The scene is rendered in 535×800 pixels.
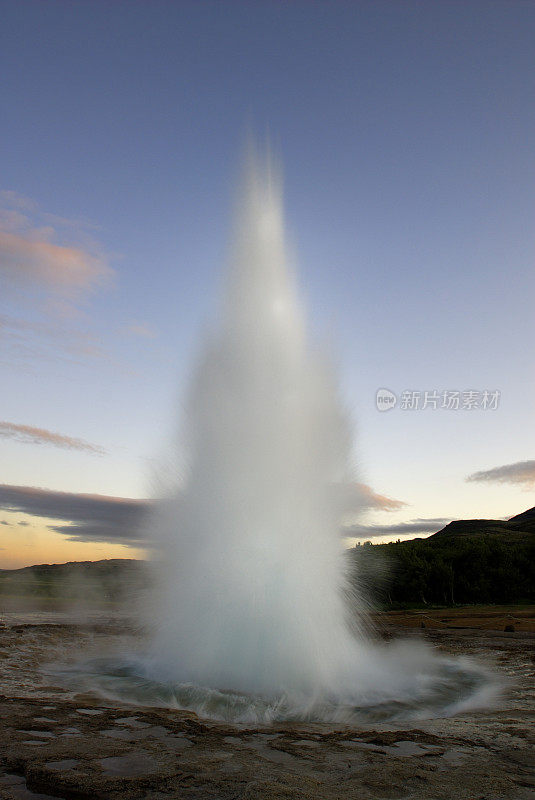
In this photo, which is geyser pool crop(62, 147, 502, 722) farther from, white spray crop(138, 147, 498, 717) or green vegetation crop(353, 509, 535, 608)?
green vegetation crop(353, 509, 535, 608)

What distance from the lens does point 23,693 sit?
1291 cm

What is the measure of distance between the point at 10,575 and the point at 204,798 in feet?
534

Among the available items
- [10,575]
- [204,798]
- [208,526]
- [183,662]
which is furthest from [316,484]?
[10,575]

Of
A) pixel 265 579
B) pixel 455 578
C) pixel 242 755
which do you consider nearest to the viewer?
pixel 242 755

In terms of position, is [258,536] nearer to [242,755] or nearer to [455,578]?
[242,755]

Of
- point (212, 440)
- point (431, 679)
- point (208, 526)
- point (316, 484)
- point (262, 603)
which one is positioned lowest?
point (431, 679)

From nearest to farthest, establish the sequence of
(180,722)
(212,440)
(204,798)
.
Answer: (204,798)
(180,722)
(212,440)

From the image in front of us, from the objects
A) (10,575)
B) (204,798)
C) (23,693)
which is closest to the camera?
(204,798)

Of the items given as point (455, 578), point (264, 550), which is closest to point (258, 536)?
point (264, 550)

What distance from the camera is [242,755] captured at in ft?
26.7

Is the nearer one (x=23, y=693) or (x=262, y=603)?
(x=23, y=693)

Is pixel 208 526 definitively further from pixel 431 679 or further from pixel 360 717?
pixel 431 679

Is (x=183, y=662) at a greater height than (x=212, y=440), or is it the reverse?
(x=212, y=440)

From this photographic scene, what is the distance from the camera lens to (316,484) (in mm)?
18000
